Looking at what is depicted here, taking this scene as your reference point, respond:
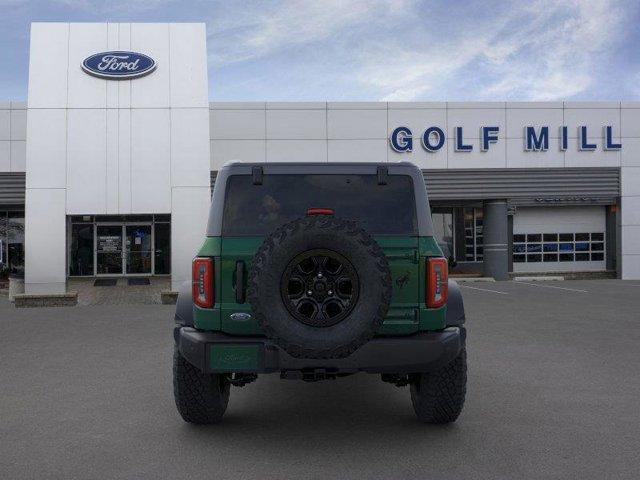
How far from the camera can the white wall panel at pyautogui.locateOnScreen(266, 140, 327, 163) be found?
25906 millimetres

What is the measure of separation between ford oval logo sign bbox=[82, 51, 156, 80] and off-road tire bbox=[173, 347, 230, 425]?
16.3 m

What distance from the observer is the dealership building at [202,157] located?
18844 millimetres

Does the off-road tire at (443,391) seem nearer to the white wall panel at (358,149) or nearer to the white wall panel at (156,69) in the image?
the white wall panel at (156,69)

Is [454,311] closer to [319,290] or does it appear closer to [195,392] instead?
[319,290]

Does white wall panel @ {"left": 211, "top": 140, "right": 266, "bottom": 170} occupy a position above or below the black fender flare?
above

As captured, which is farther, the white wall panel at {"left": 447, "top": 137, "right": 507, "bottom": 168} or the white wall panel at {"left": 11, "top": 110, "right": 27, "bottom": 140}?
the white wall panel at {"left": 447, "top": 137, "right": 507, "bottom": 168}

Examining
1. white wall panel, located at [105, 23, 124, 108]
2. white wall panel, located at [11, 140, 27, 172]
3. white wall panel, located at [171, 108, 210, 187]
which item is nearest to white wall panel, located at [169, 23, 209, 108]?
white wall panel, located at [171, 108, 210, 187]

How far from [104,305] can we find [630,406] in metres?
13.0

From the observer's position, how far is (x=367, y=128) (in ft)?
86.2

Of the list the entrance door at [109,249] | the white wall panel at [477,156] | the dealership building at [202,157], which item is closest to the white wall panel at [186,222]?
the dealership building at [202,157]

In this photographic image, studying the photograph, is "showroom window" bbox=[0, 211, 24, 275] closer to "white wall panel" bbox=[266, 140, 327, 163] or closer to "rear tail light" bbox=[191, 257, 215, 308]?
"white wall panel" bbox=[266, 140, 327, 163]

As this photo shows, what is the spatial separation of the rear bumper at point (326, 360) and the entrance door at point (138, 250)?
965 inches

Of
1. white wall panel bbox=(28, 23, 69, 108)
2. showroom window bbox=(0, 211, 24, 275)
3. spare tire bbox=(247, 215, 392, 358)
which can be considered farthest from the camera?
showroom window bbox=(0, 211, 24, 275)

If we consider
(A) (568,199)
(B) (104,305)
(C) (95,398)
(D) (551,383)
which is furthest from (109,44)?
(A) (568,199)
